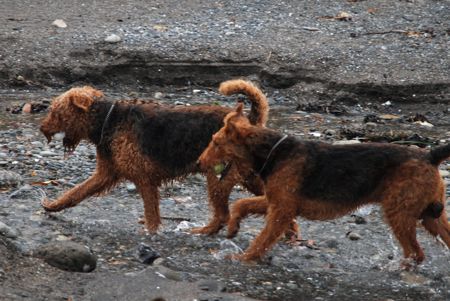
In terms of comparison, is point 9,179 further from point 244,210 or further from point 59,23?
point 59,23

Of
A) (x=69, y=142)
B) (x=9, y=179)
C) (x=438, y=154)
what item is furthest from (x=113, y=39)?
(x=438, y=154)

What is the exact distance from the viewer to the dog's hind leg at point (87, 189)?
8.75m

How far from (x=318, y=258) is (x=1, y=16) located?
906cm

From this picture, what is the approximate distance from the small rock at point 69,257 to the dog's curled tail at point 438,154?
276 centimetres

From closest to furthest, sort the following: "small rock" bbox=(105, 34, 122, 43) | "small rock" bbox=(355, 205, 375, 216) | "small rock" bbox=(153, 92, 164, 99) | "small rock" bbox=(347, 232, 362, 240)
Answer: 1. "small rock" bbox=(347, 232, 362, 240)
2. "small rock" bbox=(355, 205, 375, 216)
3. "small rock" bbox=(153, 92, 164, 99)
4. "small rock" bbox=(105, 34, 122, 43)

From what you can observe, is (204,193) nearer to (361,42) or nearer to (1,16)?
(361,42)

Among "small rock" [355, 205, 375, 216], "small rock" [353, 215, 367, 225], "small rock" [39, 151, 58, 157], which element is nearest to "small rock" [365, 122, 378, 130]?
"small rock" [355, 205, 375, 216]

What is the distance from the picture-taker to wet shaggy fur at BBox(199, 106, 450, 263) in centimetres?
762

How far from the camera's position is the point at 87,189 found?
8.77 meters

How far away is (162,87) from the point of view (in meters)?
14.2

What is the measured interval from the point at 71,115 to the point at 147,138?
74cm

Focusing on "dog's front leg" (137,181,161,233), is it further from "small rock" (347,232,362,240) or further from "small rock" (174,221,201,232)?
"small rock" (347,232,362,240)

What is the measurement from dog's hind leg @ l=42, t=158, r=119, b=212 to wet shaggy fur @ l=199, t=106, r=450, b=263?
1304 millimetres

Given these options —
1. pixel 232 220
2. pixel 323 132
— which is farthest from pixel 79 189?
pixel 323 132
